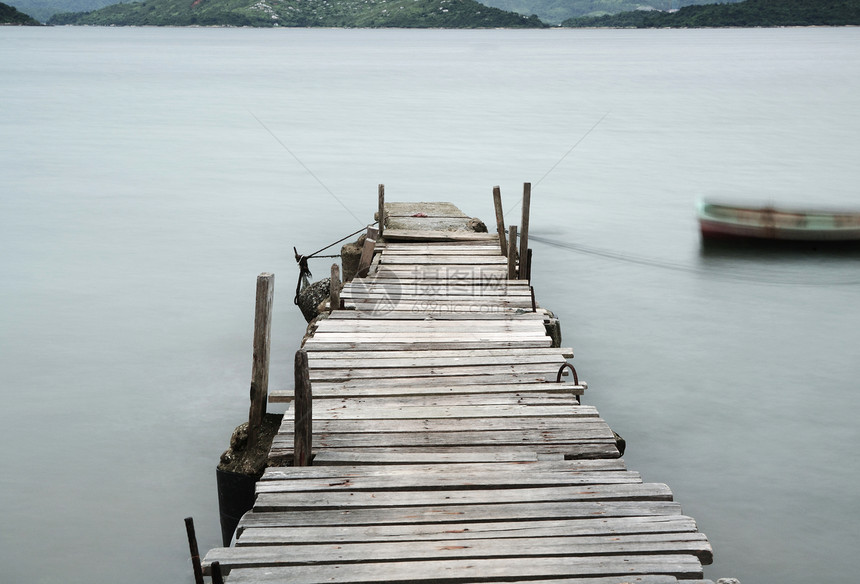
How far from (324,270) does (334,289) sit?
8.33 metres

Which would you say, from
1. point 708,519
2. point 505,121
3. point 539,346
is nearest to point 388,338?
point 539,346

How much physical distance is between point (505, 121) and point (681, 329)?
35104 mm

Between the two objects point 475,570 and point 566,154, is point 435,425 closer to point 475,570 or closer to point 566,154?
point 475,570

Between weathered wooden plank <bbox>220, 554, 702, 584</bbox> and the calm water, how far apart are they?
3.10 metres

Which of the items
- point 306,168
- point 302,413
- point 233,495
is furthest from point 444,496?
point 306,168

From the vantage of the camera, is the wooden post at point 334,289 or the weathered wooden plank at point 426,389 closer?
the weathered wooden plank at point 426,389

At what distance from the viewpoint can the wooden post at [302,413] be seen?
241 inches

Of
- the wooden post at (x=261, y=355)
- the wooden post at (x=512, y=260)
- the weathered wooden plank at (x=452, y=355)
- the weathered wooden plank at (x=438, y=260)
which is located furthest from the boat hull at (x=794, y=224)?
the wooden post at (x=261, y=355)

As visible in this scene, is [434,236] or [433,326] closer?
[433,326]

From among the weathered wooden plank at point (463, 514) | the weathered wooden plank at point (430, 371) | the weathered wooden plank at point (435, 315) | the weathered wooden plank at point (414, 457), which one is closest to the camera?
the weathered wooden plank at point (463, 514)

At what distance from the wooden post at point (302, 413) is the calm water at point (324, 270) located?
2475 millimetres

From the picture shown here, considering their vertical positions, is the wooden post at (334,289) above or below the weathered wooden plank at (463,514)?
above

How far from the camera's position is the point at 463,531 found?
18.1 ft

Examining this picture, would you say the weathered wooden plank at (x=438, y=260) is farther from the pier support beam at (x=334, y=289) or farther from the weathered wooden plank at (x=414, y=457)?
the weathered wooden plank at (x=414, y=457)
